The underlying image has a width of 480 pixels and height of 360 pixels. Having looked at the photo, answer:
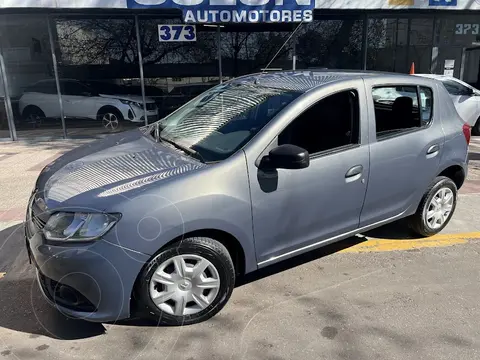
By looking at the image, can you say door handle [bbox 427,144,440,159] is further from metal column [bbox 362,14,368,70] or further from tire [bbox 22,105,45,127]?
tire [bbox 22,105,45,127]

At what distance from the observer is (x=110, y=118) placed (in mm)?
10609

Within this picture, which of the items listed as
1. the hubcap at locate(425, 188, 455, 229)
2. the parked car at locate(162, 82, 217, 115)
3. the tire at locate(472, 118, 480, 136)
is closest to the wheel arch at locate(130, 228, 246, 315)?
the hubcap at locate(425, 188, 455, 229)


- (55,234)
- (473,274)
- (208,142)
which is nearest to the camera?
(55,234)

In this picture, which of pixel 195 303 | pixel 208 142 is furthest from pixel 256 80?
pixel 195 303

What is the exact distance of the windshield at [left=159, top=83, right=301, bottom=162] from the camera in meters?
3.01

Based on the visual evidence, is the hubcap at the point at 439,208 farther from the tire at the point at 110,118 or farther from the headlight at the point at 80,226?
the tire at the point at 110,118

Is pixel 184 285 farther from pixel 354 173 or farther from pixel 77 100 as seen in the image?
pixel 77 100

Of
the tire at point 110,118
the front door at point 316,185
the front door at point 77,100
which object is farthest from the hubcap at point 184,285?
the front door at point 77,100

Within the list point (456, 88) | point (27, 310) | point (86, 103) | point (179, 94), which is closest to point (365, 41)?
point (456, 88)

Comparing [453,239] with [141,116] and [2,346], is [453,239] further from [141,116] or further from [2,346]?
[141,116]

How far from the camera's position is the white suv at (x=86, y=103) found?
10156mm

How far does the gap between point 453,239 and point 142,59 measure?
8427 millimetres

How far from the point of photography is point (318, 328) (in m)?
2.82

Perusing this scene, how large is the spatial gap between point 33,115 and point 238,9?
5.68 metres
